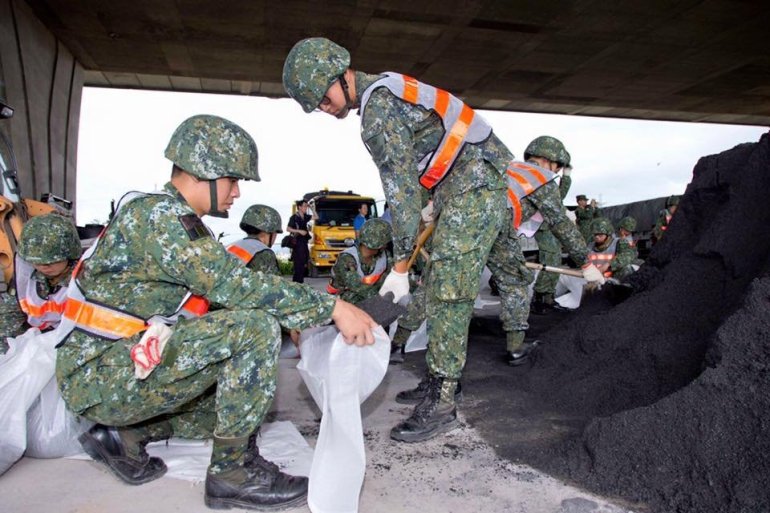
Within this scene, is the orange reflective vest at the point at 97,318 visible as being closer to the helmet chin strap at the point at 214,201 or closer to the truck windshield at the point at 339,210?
the helmet chin strap at the point at 214,201

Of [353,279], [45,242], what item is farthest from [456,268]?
[45,242]

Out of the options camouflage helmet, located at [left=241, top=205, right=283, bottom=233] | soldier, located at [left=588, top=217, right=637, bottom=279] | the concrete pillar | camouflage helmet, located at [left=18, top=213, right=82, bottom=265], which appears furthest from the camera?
the concrete pillar

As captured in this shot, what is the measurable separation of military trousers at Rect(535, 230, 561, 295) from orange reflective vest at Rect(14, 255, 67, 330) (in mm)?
5531

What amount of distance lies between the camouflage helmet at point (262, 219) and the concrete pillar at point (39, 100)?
16.0 feet

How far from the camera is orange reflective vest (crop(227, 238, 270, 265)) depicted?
4.29 metres

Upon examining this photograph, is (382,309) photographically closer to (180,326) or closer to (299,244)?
(180,326)

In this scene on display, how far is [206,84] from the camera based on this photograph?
39.0 ft

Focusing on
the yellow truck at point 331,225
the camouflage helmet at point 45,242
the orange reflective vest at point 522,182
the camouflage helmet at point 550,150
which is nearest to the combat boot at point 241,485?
the camouflage helmet at point 45,242

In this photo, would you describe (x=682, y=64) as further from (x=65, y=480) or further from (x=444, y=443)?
(x=65, y=480)

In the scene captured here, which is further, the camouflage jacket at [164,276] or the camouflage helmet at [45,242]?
the camouflage helmet at [45,242]

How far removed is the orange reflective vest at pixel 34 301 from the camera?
128 inches

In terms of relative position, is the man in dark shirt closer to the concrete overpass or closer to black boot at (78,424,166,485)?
the concrete overpass

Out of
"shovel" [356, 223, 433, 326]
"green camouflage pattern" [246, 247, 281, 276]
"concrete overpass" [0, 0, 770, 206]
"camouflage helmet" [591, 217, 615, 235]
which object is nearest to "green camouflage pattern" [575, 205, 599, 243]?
"camouflage helmet" [591, 217, 615, 235]

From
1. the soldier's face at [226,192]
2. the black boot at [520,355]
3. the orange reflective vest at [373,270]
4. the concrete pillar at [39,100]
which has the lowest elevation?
the black boot at [520,355]
